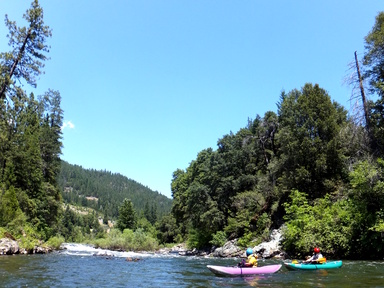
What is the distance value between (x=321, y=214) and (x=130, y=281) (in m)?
17.9

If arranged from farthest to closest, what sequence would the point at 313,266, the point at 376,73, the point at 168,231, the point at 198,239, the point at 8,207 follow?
the point at 168,231
the point at 198,239
the point at 8,207
the point at 376,73
the point at 313,266

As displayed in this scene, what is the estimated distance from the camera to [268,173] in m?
39.2

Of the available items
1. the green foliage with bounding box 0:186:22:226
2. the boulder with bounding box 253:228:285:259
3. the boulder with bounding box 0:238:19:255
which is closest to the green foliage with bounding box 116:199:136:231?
the green foliage with bounding box 0:186:22:226

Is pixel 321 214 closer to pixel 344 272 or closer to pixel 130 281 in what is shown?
pixel 344 272

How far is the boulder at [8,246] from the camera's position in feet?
85.8

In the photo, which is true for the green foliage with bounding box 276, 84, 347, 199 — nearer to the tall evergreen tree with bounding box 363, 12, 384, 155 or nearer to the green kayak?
the tall evergreen tree with bounding box 363, 12, 384, 155

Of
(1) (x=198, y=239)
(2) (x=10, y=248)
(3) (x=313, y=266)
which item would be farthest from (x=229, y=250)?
(2) (x=10, y=248)

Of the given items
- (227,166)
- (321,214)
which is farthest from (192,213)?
(321,214)

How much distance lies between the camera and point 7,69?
22.7 meters

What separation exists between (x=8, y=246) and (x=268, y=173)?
90.8 feet

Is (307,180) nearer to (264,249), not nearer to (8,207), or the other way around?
(264,249)

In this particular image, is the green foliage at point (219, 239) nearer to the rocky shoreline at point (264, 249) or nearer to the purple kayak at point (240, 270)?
the rocky shoreline at point (264, 249)

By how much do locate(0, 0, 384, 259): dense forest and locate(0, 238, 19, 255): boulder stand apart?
1.83 meters

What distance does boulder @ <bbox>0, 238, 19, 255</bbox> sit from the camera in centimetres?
2615
